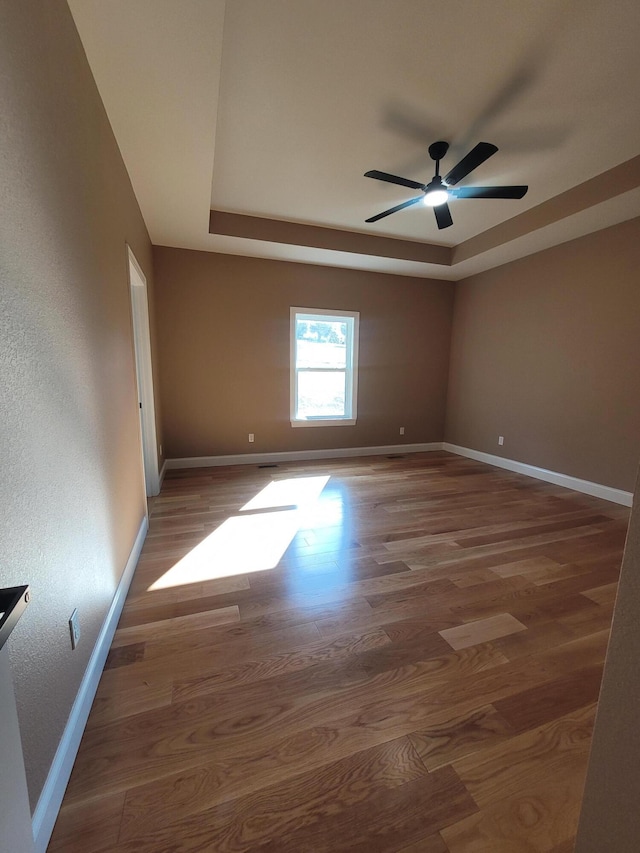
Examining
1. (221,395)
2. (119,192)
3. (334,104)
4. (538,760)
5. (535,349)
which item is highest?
(334,104)

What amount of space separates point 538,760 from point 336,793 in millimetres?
665

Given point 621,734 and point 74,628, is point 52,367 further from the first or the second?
point 621,734

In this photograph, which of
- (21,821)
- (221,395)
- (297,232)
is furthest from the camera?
(221,395)

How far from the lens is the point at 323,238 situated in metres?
3.75

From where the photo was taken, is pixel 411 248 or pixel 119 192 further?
pixel 411 248

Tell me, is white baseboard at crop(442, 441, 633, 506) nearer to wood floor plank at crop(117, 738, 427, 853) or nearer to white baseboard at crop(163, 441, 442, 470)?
white baseboard at crop(163, 441, 442, 470)

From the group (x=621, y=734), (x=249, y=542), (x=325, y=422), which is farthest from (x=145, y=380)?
(x=621, y=734)

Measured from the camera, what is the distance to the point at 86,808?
926 millimetres

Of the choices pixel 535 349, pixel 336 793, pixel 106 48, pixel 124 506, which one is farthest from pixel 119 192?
pixel 535 349

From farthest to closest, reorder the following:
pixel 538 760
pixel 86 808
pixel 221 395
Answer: pixel 221 395 < pixel 538 760 < pixel 86 808

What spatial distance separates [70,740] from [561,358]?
4.67 metres

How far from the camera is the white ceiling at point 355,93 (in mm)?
1507

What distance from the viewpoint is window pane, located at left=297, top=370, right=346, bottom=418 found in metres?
4.64

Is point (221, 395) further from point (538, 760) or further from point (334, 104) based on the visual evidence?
point (538, 760)
